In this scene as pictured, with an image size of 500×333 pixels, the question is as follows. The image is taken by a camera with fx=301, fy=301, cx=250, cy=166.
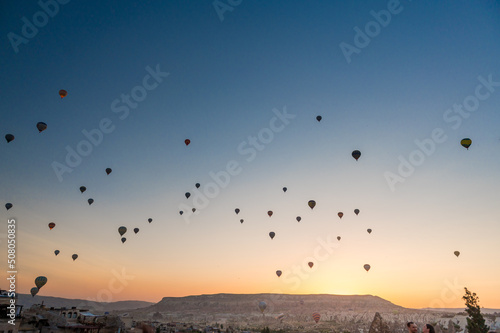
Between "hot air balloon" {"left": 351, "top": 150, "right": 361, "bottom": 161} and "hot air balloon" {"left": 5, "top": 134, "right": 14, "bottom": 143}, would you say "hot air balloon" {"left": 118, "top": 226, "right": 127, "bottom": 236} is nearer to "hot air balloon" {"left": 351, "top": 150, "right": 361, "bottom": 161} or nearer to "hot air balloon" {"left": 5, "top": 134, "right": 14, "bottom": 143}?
"hot air balloon" {"left": 5, "top": 134, "right": 14, "bottom": 143}

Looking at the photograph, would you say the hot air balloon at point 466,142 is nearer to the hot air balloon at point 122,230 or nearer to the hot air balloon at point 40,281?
the hot air balloon at point 122,230

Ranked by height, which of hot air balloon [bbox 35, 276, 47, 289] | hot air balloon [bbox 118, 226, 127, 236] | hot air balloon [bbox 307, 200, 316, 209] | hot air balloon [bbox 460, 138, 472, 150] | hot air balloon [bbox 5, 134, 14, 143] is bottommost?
hot air balloon [bbox 35, 276, 47, 289]

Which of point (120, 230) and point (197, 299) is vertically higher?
point (120, 230)

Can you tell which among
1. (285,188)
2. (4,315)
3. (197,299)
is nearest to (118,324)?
(4,315)

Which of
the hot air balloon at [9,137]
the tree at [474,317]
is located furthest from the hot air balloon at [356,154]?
Result: the hot air balloon at [9,137]

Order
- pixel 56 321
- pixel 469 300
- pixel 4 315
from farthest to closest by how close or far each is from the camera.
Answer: pixel 469 300
pixel 56 321
pixel 4 315

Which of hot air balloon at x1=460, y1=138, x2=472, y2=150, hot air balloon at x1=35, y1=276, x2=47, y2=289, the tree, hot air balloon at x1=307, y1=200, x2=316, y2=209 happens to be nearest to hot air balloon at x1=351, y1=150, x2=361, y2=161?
hot air balloon at x1=307, y1=200, x2=316, y2=209

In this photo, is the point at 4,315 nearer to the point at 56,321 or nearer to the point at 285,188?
the point at 56,321
